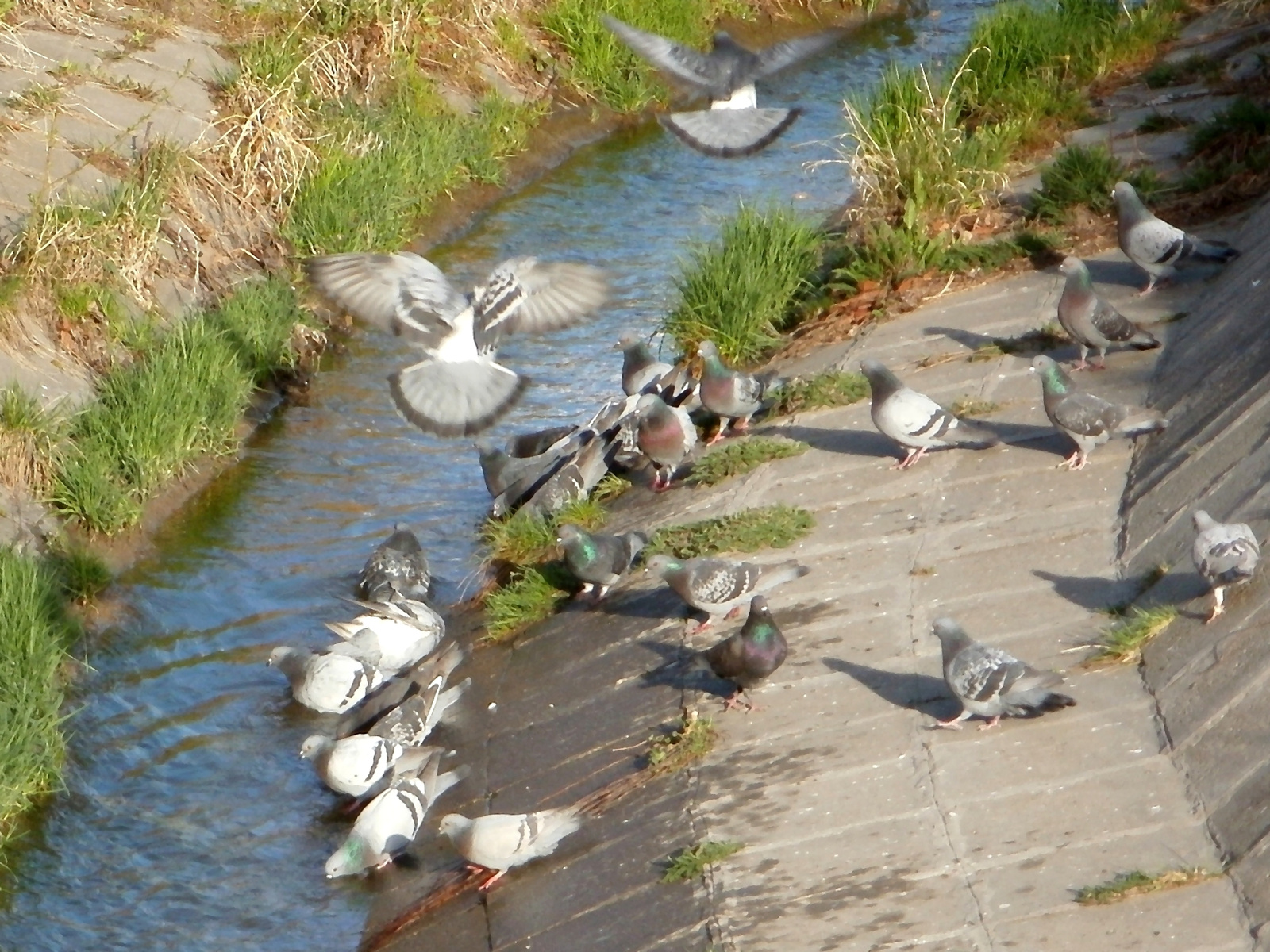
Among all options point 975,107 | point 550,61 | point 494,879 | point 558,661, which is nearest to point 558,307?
point 558,661

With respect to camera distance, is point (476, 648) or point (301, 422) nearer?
point (476, 648)

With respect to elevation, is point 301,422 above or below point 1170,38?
below

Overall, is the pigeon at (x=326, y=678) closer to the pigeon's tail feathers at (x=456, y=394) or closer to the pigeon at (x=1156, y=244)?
the pigeon's tail feathers at (x=456, y=394)

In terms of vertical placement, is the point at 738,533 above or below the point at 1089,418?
below

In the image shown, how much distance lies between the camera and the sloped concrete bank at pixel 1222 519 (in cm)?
411

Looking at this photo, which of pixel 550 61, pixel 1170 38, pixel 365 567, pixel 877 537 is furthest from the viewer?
pixel 550 61

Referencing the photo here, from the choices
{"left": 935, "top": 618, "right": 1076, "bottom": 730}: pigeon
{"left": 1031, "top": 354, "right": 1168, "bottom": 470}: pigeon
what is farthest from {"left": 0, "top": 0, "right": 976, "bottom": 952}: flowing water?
{"left": 1031, "top": 354, "right": 1168, "bottom": 470}: pigeon

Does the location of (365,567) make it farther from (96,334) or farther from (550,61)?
(550,61)

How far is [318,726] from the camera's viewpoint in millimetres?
6621

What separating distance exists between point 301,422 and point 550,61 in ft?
19.3

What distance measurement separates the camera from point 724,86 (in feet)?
25.2

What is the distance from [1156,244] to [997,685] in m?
3.53

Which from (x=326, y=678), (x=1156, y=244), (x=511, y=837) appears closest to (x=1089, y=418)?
(x=1156, y=244)

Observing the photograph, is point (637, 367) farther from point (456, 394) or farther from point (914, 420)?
point (914, 420)
